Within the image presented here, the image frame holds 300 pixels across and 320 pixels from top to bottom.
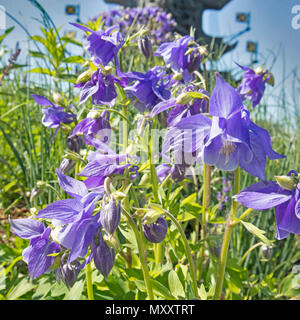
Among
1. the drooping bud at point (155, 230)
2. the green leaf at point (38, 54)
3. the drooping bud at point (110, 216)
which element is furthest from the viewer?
the green leaf at point (38, 54)

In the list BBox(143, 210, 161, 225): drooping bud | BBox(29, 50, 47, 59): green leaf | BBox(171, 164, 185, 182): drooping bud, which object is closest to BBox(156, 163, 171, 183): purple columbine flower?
Answer: BBox(171, 164, 185, 182): drooping bud

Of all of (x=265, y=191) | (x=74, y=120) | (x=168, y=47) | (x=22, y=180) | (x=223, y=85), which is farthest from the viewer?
(x=22, y=180)

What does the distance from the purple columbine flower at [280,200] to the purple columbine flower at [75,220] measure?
35 centimetres

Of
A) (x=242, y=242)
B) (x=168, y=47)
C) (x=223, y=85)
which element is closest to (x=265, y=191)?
(x=223, y=85)

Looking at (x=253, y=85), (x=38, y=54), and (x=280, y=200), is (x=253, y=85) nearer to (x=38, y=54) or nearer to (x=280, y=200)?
(x=280, y=200)

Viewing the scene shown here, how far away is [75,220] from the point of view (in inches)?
30.0

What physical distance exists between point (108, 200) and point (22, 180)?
6.62 ft

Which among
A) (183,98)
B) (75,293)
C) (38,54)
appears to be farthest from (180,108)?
(38,54)

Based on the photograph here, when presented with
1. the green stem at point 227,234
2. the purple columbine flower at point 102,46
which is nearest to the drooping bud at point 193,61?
the purple columbine flower at point 102,46

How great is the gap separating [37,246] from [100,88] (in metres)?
0.55

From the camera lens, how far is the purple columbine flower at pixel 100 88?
3.78 feet

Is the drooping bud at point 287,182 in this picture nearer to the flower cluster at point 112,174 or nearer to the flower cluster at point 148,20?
the flower cluster at point 112,174
